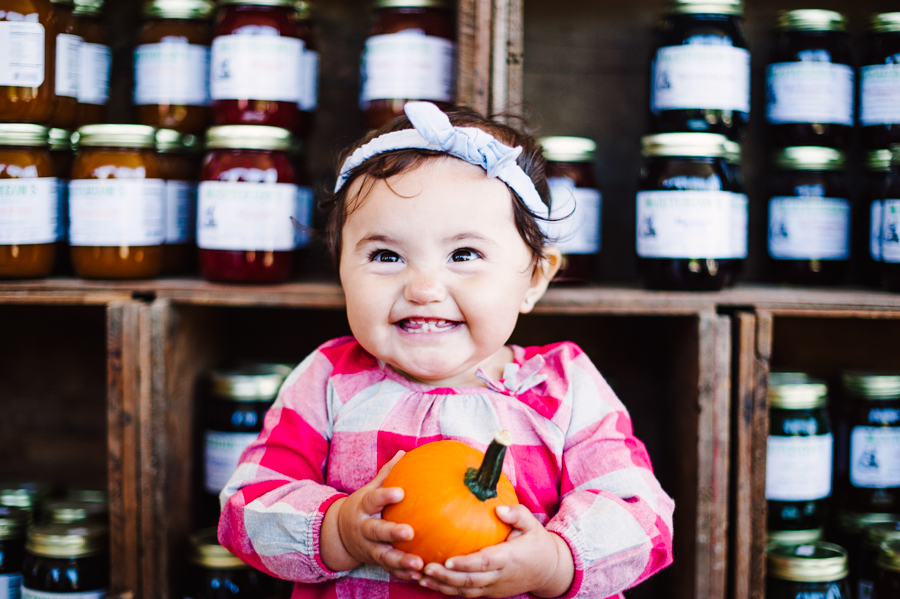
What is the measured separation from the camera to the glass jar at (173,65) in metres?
1.18

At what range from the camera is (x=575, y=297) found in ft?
3.24

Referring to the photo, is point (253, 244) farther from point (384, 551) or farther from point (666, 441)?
point (666, 441)

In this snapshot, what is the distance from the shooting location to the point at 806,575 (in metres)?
1.01

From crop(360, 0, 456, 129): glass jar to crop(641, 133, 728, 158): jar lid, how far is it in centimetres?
32

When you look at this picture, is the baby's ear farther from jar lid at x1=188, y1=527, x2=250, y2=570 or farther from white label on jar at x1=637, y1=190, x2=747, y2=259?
jar lid at x1=188, y1=527, x2=250, y2=570

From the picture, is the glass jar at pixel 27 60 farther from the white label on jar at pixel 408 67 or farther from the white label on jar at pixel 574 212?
the white label on jar at pixel 574 212

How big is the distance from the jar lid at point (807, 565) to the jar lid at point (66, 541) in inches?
39.6

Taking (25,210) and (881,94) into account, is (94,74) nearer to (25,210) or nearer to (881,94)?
(25,210)

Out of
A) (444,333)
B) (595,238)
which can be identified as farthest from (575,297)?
(444,333)

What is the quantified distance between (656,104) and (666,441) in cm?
54

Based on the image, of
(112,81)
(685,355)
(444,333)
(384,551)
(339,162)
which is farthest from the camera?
(112,81)

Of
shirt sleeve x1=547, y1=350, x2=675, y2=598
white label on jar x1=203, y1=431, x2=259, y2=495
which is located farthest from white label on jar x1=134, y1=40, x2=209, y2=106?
shirt sleeve x1=547, y1=350, x2=675, y2=598

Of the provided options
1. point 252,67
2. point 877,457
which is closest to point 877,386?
point 877,457

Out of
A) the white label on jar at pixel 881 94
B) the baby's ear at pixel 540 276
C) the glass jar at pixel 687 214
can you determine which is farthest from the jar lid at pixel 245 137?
the white label on jar at pixel 881 94
